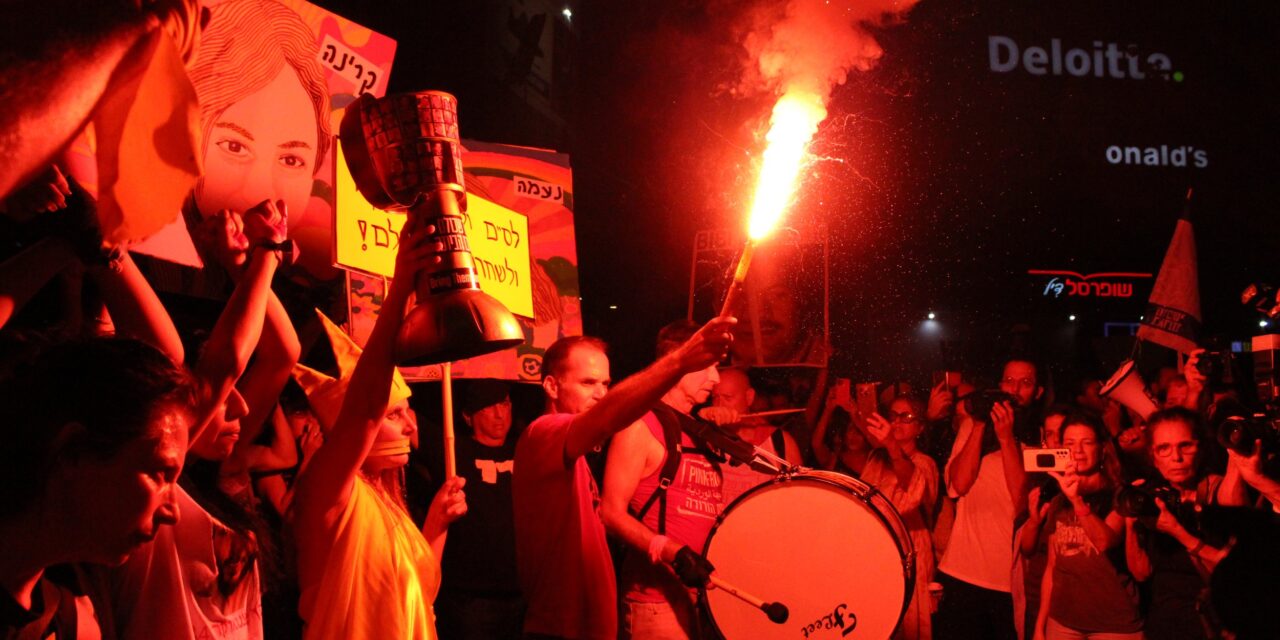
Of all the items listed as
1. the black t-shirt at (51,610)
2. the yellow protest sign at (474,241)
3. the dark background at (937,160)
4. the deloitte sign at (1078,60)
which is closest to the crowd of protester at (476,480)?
the black t-shirt at (51,610)

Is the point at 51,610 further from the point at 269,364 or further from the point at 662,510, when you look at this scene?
the point at 662,510

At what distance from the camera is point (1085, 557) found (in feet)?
21.1

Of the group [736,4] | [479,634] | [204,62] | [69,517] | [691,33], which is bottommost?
[479,634]

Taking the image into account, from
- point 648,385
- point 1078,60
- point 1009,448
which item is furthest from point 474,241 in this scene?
point 1078,60

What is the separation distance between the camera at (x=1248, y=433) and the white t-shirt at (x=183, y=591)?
475 cm

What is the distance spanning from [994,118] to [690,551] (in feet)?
48.8

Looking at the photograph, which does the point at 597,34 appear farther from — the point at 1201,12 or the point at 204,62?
the point at 204,62

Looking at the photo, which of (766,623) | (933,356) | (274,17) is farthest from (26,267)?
(933,356)

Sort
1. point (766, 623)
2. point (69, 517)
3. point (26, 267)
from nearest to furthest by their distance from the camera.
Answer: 1. point (69, 517)
2. point (26, 267)
3. point (766, 623)

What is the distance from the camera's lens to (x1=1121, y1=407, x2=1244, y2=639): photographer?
19.2ft

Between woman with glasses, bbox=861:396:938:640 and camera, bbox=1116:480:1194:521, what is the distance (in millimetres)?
1449

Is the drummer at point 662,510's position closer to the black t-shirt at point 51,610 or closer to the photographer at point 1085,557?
the photographer at point 1085,557

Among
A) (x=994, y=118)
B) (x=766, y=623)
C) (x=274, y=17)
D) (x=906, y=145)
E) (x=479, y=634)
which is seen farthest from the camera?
(x=994, y=118)

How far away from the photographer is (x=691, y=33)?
8930mm
